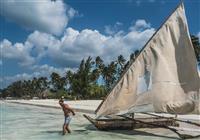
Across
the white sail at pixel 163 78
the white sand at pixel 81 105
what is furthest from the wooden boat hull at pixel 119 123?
the white sand at pixel 81 105

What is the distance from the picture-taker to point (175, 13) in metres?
14.1

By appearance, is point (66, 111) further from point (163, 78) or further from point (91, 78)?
point (91, 78)

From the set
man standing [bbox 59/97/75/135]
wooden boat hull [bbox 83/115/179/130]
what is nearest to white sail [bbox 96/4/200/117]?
man standing [bbox 59/97/75/135]

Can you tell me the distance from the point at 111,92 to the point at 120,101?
488 mm

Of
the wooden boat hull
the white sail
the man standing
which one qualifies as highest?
the white sail

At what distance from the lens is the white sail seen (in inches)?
544

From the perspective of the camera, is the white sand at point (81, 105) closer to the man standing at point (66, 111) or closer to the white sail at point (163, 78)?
the man standing at point (66, 111)

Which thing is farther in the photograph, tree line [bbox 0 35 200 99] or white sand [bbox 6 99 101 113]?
tree line [bbox 0 35 200 99]

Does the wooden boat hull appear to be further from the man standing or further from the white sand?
the white sand

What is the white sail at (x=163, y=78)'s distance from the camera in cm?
1381

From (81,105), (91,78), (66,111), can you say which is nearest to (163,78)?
(66,111)

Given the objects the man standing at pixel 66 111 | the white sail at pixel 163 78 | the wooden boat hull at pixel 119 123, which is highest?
the white sail at pixel 163 78

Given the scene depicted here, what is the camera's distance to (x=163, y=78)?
14.0m

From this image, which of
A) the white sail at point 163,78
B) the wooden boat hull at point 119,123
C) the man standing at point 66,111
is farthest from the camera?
the wooden boat hull at point 119,123
